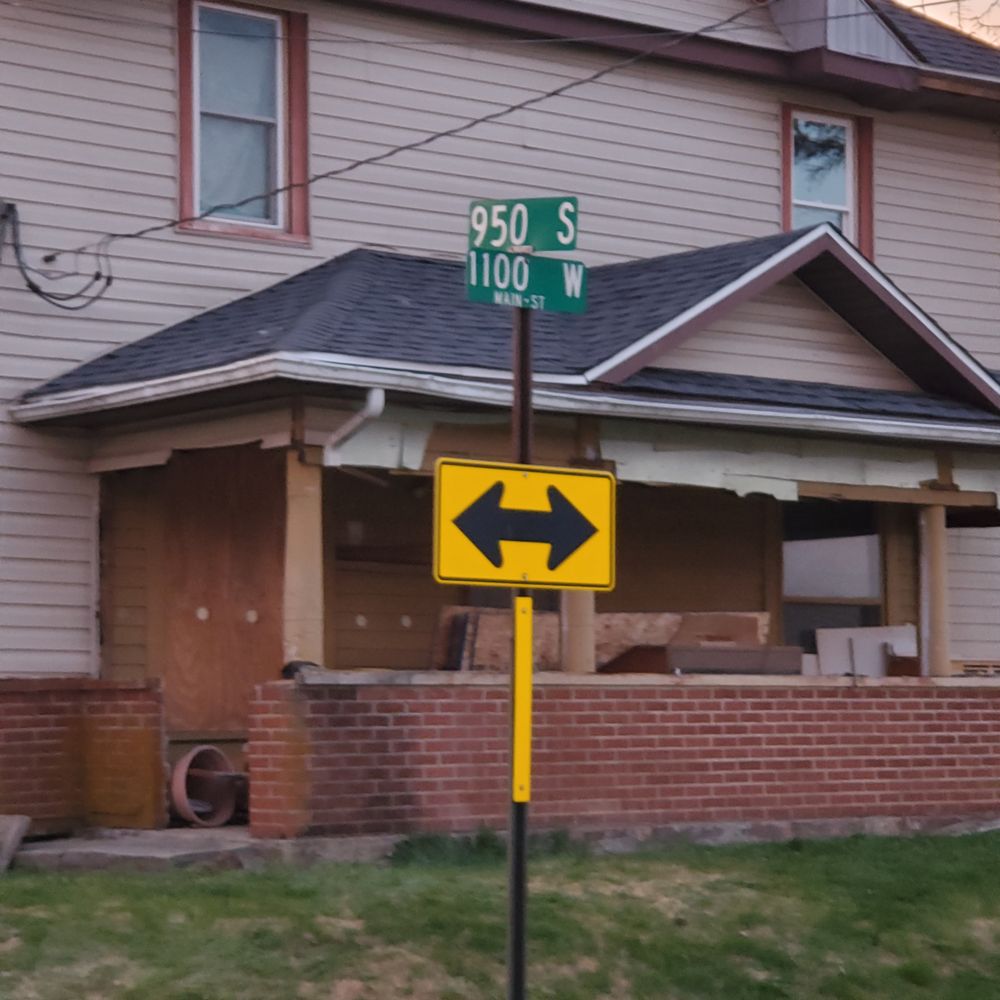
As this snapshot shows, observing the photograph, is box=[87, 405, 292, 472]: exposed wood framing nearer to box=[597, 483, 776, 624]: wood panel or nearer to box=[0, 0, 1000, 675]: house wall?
box=[0, 0, 1000, 675]: house wall

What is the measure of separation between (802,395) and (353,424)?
374cm

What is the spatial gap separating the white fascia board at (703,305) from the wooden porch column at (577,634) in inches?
56.8

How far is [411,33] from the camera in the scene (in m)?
16.0

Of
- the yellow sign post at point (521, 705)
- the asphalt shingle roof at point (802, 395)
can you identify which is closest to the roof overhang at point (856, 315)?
the asphalt shingle roof at point (802, 395)

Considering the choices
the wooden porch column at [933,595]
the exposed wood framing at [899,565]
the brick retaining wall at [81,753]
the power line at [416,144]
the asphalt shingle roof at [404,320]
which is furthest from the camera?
the exposed wood framing at [899,565]

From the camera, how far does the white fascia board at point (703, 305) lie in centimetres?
1364

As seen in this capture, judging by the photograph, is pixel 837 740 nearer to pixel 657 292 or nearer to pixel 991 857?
pixel 991 857

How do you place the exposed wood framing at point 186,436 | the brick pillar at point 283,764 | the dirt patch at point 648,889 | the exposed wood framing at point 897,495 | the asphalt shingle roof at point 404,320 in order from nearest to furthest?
the dirt patch at point 648,889 → the brick pillar at point 283,764 → the exposed wood framing at point 186,436 → the asphalt shingle roof at point 404,320 → the exposed wood framing at point 897,495

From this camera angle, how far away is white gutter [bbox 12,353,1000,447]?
1238cm

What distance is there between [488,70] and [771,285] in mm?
3004

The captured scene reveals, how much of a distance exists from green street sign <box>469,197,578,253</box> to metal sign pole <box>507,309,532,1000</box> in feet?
1.00

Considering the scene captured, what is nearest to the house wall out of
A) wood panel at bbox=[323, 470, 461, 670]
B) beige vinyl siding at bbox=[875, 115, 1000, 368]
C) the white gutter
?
beige vinyl siding at bbox=[875, 115, 1000, 368]

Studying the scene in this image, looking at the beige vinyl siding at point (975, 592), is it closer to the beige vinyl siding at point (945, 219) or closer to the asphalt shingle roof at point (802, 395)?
the beige vinyl siding at point (945, 219)

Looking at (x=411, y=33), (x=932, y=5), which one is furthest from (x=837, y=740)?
(x=932, y=5)
